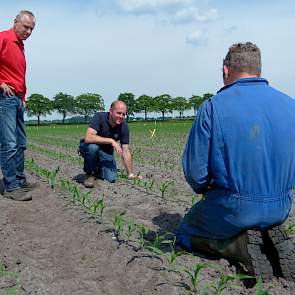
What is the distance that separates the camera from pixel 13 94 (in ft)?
18.3

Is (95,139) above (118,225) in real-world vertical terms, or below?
above

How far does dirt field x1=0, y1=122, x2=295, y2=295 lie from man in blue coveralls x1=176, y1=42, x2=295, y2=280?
0.98ft

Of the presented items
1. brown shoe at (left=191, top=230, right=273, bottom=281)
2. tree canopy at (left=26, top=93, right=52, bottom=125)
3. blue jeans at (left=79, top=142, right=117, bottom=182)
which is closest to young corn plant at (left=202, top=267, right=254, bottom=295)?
brown shoe at (left=191, top=230, right=273, bottom=281)

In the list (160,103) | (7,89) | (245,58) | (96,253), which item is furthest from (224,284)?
(160,103)

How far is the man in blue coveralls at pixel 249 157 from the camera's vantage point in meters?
3.15

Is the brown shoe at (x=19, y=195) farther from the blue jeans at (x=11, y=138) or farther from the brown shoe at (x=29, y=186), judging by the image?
the brown shoe at (x=29, y=186)

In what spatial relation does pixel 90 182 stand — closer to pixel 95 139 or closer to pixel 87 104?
pixel 95 139

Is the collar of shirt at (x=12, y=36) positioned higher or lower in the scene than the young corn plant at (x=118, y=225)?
higher

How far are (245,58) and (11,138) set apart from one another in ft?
11.2

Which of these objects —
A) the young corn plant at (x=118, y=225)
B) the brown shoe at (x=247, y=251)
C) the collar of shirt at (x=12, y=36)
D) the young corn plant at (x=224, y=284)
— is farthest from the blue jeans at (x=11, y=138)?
the young corn plant at (x=224, y=284)

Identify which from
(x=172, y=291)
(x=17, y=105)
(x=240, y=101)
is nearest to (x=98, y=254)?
(x=172, y=291)

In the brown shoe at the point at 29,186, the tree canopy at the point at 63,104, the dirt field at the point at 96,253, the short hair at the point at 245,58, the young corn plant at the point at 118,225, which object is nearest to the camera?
the dirt field at the point at 96,253

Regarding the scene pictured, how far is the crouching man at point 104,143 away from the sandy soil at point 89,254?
99 centimetres

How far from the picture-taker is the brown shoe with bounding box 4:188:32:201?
573 centimetres
